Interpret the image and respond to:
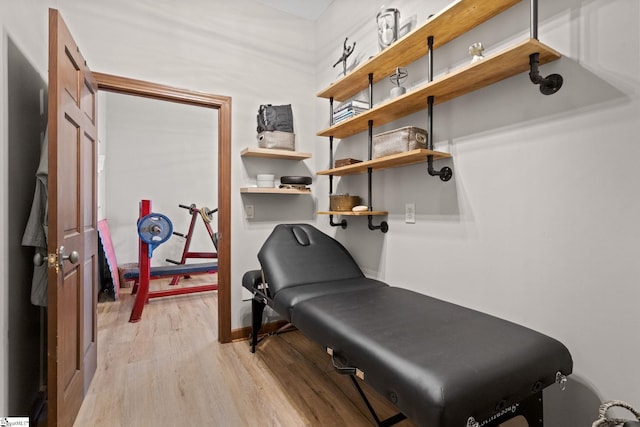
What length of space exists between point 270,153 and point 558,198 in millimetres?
1999

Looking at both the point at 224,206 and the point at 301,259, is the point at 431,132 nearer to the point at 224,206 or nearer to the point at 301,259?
the point at 301,259

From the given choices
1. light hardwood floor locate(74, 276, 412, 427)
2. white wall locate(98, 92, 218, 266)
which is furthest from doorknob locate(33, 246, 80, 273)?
white wall locate(98, 92, 218, 266)

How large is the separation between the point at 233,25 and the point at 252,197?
1.53 metres

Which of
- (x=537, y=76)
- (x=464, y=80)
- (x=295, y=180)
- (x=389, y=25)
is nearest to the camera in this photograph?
(x=537, y=76)

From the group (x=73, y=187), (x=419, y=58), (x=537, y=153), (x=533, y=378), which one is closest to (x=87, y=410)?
(x=73, y=187)

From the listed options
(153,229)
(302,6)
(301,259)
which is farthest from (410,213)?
(153,229)

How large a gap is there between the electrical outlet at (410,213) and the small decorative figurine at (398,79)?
28.3 inches

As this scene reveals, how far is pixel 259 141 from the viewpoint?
269 centimetres

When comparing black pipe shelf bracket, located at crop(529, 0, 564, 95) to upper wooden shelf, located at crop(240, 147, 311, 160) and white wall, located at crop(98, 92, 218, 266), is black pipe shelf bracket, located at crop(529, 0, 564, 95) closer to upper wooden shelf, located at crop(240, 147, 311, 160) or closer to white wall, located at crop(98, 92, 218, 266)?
upper wooden shelf, located at crop(240, 147, 311, 160)

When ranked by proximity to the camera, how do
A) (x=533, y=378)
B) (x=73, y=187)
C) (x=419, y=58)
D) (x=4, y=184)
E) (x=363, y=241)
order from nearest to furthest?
(x=533, y=378), (x=4, y=184), (x=73, y=187), (x=419, y=58), (x=363, y=241)

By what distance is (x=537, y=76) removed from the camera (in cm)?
133

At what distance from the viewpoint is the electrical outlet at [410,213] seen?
205cm

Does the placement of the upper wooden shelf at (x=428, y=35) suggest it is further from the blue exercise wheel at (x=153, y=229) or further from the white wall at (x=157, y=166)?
the white wall at (x=157, y=166)

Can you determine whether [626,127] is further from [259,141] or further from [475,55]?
[259,141]
